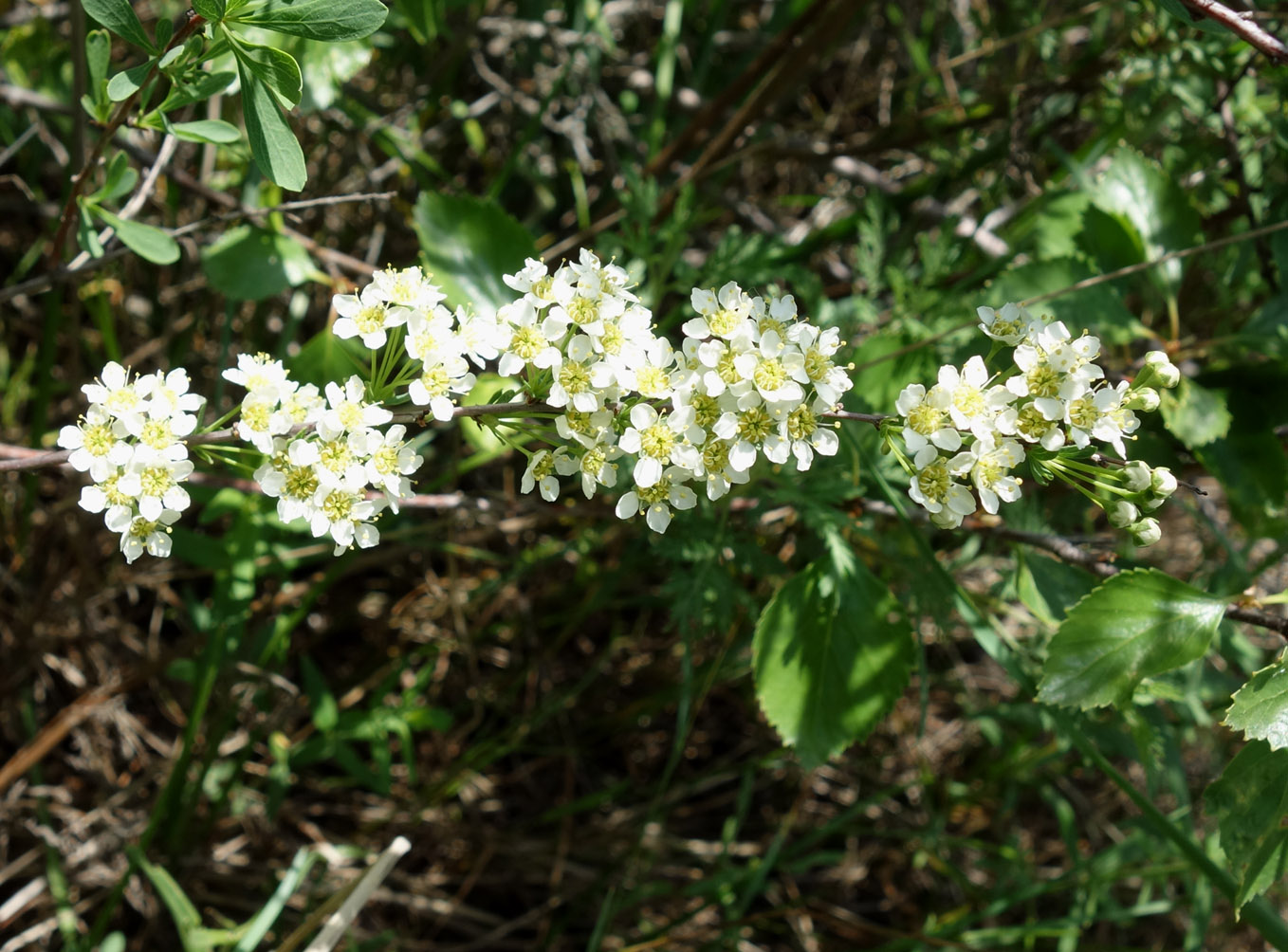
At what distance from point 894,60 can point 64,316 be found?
137 inches

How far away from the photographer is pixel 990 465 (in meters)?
1.80

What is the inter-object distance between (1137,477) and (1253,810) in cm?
78

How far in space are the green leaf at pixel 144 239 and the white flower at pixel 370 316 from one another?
1.87 ft

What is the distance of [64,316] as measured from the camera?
355 cm

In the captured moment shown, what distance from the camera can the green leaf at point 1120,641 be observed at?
2.03 m

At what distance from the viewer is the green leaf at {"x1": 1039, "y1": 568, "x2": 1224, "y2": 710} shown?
2029mm

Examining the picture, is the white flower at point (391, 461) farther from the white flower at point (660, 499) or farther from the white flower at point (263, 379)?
the white flower at point (660, 499)

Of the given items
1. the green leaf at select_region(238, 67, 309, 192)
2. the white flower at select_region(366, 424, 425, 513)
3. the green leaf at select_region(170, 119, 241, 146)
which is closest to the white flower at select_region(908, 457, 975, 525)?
the white flower at select_region(366, 424, 425, 513)

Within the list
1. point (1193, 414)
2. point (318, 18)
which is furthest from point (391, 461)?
point (1193, 414)

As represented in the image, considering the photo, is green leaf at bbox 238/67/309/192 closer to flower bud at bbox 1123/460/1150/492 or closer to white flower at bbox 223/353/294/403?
white flower at bbox 223/353/294/403

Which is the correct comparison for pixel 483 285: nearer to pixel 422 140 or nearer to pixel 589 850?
pixel 422 140

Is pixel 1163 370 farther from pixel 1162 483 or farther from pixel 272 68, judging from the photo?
pixel 272 68

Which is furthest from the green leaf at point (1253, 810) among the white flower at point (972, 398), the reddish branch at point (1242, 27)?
the reddish branch at point (1242, 27)

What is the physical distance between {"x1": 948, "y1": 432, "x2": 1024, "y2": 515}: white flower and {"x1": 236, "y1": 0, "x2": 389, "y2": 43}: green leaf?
1323 mm
